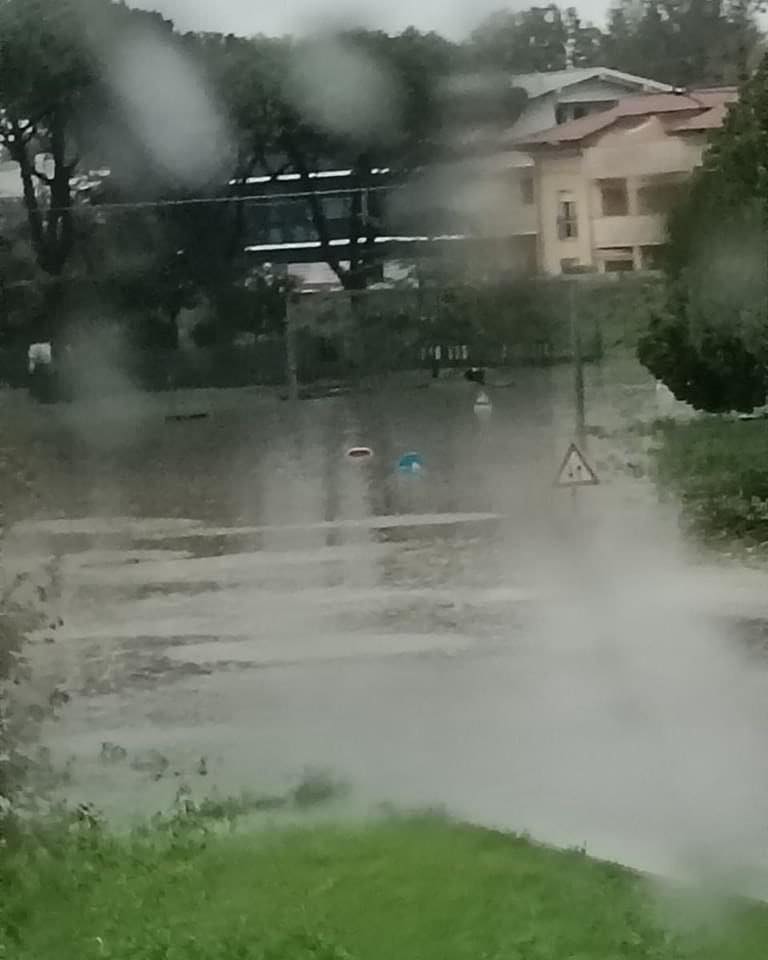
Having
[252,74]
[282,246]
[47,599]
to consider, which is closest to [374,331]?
[282,246]

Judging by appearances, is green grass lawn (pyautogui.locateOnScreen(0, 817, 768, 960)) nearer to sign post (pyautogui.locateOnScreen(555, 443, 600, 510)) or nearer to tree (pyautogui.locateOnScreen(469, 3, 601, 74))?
sign post (pyautogui.locateOnScreen(555, 443, 600, 510))

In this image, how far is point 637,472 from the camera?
126cm

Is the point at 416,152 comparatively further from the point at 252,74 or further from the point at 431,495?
the point at 431,495

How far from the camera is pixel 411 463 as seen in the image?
127 cm

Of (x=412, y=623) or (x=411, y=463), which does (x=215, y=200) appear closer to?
(x=411, y=463)

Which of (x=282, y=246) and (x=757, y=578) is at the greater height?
(x=282, y=246)

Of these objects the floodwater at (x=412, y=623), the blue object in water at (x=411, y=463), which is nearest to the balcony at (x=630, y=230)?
the floodwater at (x=412, y=623)

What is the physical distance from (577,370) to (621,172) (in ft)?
0.58

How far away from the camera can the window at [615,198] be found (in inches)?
48.7

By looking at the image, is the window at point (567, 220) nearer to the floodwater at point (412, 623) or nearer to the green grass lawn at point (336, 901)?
the floodwater at point (412, 623)

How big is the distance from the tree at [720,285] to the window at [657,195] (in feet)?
0.03

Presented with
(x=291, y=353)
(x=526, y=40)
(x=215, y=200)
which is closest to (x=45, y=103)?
(x=215, y=200)

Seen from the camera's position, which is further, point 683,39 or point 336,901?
point 683,39

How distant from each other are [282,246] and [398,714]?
433mm
